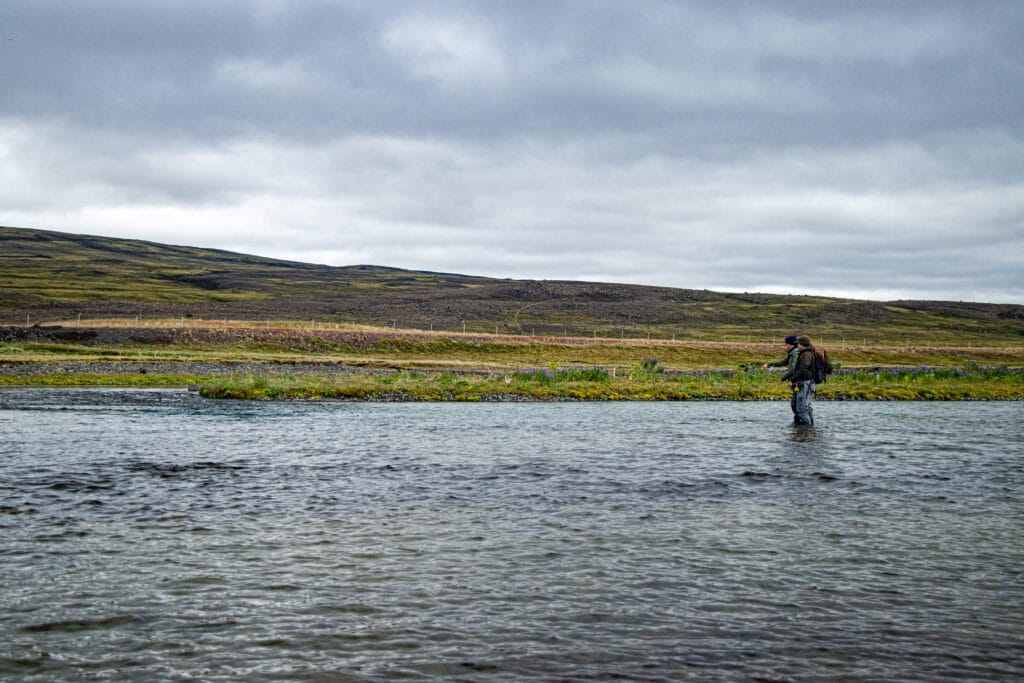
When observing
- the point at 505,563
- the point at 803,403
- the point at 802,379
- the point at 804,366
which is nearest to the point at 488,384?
the point at 803,403

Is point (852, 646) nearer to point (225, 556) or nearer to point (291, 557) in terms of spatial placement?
point (291, 557)

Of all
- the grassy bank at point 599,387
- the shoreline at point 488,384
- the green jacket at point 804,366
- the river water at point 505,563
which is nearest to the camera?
the river water at point 505,563

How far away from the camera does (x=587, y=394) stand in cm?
4078

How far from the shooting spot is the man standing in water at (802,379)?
24172 mm

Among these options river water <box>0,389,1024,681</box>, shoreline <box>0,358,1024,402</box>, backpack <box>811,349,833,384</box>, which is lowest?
shoreline <box>0,358,1024,402</box>

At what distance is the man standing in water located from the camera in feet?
79.3

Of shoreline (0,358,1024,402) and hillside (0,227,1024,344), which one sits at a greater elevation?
hillside (0,227,1024,344)

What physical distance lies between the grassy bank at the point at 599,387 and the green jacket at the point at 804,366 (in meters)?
16.5

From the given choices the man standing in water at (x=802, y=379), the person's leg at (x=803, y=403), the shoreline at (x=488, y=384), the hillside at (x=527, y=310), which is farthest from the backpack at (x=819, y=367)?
the hillside at (x=527, y=310)

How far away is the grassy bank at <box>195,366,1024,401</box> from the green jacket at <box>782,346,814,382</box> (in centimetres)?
1647

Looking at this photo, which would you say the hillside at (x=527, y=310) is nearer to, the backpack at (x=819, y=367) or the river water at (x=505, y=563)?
the backpack at (x=819, y=367)

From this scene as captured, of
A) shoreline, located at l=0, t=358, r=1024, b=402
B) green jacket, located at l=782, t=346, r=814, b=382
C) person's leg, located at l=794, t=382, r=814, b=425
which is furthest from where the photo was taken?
shoreline, located at l=0, t=358, r=1024, b=402

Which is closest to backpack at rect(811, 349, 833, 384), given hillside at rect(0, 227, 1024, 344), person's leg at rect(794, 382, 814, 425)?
person's leg at rect(794, 382, 814, 425)

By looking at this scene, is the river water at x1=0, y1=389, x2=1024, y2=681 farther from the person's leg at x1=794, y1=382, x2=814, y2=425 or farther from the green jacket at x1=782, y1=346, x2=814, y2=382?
the person's leg at x1=794, y1=382, x2=814, y2=425
